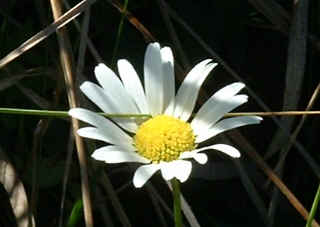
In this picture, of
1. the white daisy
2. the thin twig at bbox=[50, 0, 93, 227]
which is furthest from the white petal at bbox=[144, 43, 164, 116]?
the thin twig at bbox=[50, 0, 93, 227]

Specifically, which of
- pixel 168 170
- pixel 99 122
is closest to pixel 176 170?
pixel 168 170

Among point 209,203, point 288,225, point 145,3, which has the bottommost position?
point 288,225

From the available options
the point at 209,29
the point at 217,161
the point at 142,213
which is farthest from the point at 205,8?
the point at 142,213

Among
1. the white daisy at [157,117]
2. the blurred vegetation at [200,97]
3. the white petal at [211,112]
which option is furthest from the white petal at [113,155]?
the blurred vegetation at [200,97]

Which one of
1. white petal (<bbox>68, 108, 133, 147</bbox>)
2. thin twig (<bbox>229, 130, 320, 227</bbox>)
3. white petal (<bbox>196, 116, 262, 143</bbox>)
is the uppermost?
white petal (<bbox>68, 108, 133, 147</bbox>)

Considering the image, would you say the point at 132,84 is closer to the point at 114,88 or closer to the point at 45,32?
the point at 114,88

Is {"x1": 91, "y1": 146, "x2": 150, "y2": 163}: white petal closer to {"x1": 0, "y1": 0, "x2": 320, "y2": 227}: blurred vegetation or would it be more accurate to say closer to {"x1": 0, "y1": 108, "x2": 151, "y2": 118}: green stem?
{"x1": 0, "y1": 108, "x2": 151, "y2": 118}: green stem

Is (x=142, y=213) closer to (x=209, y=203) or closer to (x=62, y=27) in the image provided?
(x=209, y=203)
